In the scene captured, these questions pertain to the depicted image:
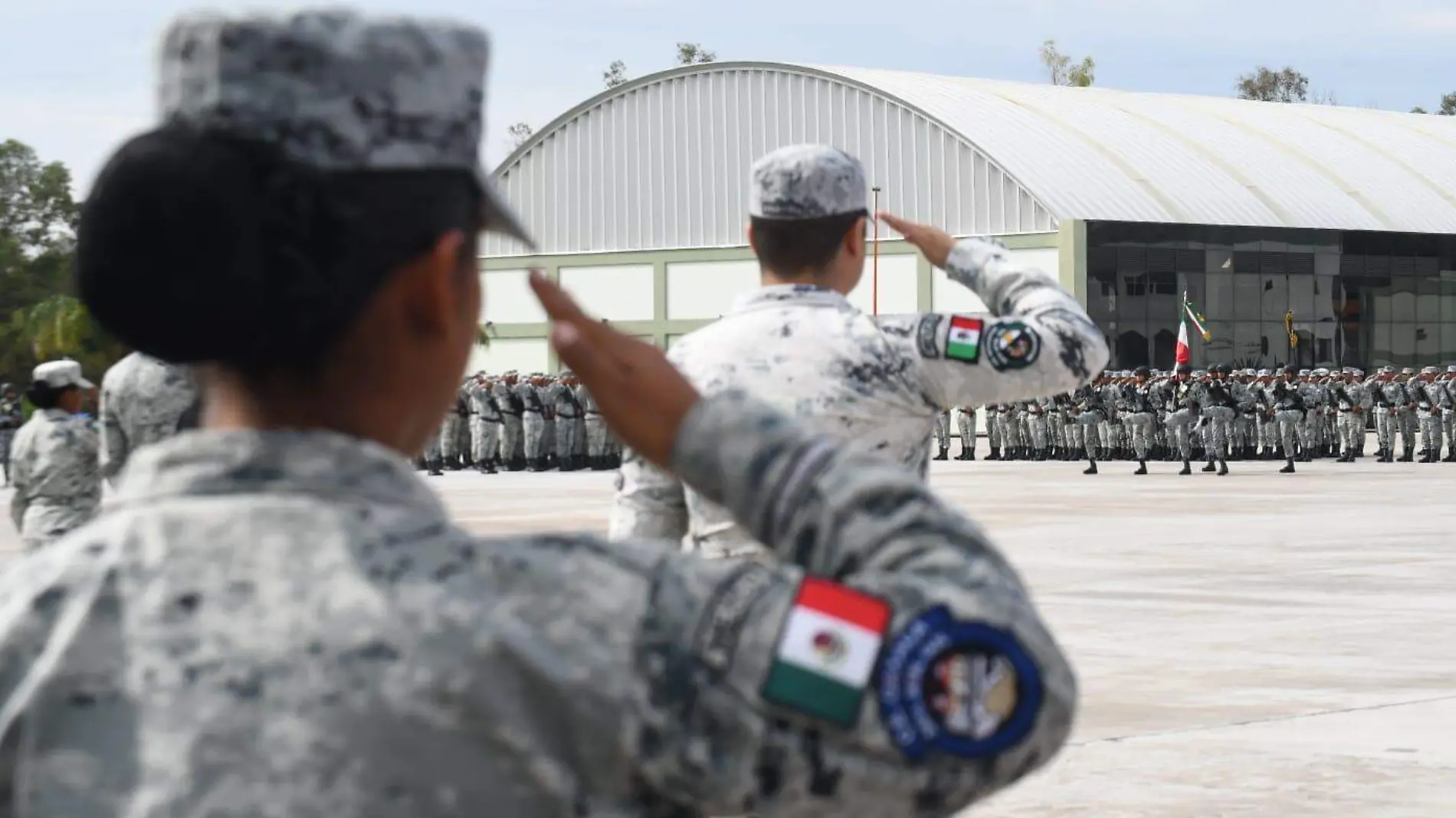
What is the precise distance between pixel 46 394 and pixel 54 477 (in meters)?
0.40

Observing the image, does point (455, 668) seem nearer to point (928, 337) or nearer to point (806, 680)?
point (806, 680)

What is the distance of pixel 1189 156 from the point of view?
165 ft

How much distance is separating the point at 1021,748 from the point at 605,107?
51.8 m

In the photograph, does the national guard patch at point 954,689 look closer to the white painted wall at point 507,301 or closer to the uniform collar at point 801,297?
the uniform collar at point 801,297

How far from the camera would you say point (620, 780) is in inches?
61.0

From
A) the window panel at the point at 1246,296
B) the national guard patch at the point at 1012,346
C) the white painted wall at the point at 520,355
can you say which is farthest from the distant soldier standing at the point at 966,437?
the national guard patch at the point at 1012,346

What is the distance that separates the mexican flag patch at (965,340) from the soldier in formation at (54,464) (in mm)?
5928

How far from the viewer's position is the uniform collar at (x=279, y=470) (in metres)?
1.57

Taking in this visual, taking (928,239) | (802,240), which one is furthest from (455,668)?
(802,240)

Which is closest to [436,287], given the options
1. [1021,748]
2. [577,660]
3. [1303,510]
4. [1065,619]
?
[577,660]

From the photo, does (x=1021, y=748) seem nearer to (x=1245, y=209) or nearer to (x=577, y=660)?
(x=577, y=660)

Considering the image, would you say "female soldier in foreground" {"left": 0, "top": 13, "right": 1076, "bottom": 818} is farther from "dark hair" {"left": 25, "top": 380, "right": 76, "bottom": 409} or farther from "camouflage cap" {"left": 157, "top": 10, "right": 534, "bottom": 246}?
"dark hair" {"left": 25, "top": 380, "right": 76, "bottom": 409}

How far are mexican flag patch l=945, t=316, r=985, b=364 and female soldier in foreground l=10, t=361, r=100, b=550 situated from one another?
6.02 meters

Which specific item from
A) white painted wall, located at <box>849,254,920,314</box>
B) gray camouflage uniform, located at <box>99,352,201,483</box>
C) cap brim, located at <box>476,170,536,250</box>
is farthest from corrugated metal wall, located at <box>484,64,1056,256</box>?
cap brim, located at <box>476,170,536,250</box>
